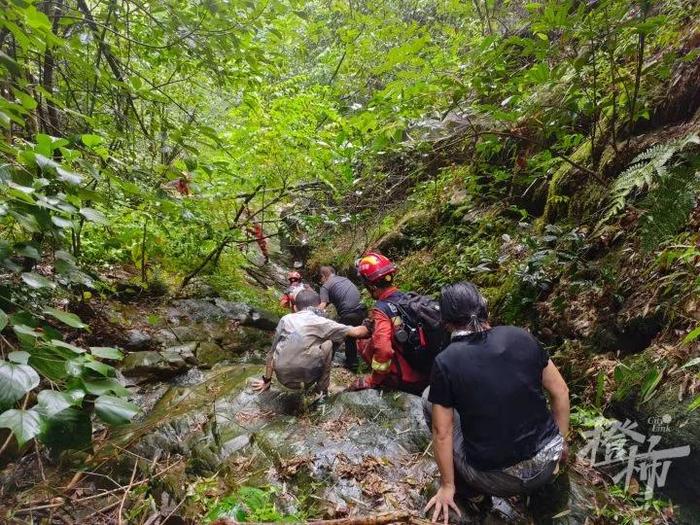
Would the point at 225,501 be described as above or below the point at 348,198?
below

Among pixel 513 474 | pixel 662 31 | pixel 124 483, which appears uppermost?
pixel 662 31

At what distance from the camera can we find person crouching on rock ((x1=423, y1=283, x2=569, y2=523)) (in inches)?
112

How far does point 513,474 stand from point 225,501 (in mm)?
2186

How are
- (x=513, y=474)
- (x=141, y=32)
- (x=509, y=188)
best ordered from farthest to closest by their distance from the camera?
(x=509, y=188) → (x=141, y=32) → (x=513, y=474)

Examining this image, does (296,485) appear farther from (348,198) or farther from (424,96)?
(348,198)

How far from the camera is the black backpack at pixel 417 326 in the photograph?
15.3 ft

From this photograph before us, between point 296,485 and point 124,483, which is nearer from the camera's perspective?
point 296,485

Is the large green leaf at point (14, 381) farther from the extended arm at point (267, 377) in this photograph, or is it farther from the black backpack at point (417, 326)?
the extended arm at point (267, 377)

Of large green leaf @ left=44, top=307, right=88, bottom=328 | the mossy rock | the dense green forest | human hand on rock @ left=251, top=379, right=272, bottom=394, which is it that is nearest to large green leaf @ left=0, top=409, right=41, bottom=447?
the dense green forest

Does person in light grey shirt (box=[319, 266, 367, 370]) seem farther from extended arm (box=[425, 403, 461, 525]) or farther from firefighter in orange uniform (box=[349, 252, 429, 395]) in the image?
extended arm (box=[425, 403, 461, 525])

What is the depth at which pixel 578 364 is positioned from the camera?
437cm

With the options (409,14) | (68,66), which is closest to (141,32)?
(68,66)

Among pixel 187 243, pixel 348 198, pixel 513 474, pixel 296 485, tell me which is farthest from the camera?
pixel 348 198

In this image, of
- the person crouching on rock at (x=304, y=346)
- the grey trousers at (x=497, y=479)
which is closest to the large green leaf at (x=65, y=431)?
the grey trousers at (x=497, y=479)
